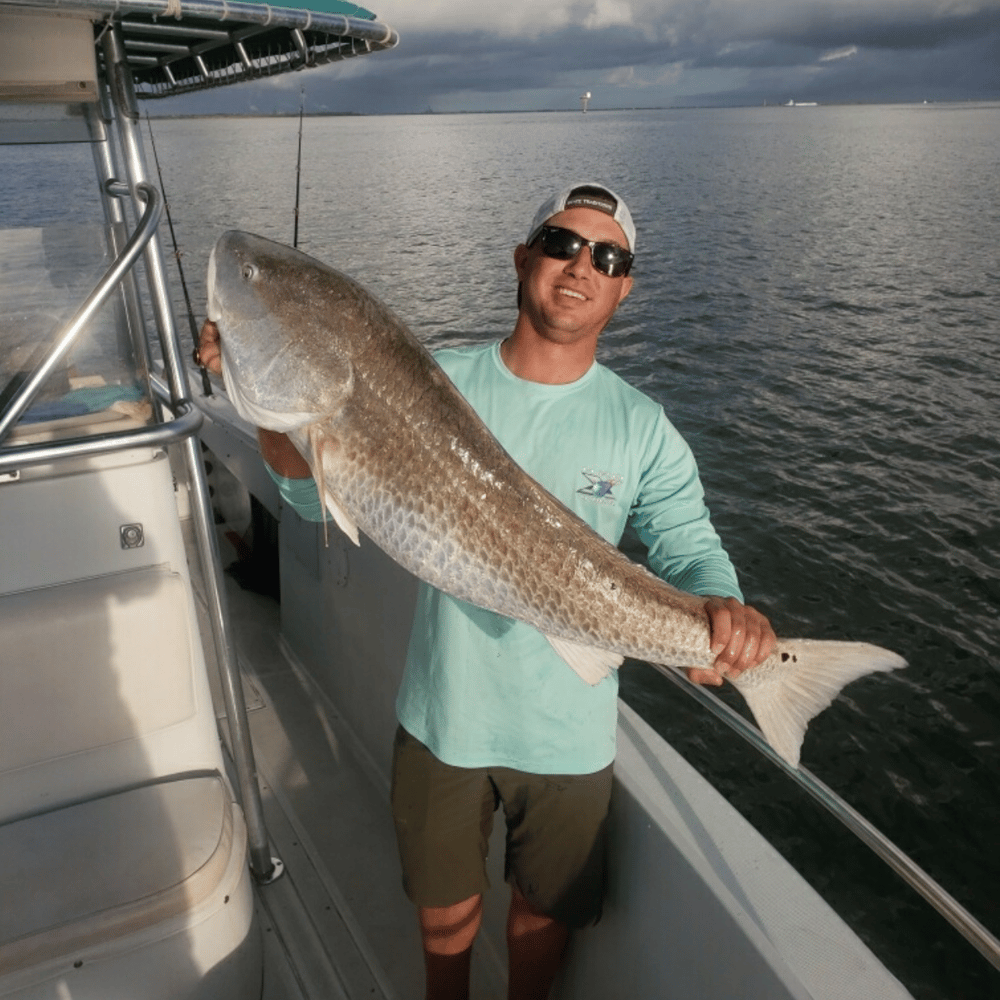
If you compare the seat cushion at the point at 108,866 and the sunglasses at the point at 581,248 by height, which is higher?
the sunglasses at the point at 581,248

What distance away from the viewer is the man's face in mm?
2494

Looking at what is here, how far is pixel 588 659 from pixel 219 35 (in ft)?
8.34

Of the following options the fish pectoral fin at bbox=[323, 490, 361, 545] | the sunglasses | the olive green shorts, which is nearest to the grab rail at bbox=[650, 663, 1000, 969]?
the olive green shorts

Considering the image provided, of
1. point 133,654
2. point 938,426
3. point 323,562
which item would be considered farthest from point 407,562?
point 938,426

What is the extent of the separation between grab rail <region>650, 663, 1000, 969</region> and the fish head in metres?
1.43

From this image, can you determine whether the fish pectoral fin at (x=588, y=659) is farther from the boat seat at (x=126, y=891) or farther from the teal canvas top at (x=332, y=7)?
the teal canvas top at (x=332, y=7)

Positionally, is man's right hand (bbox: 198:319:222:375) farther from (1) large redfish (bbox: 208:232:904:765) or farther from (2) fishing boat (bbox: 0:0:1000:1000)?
(2) fishing boat (bbox: 0:0:1000:1000)

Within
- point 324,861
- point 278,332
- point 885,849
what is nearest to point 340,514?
point 278,332

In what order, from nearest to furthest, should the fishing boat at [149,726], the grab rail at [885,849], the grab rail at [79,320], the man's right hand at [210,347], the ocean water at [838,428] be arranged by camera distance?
the grab rail at [885,849] < the grab rail at [79,320] < the fishing boat at [149,726] < the man's right hand at [210,347] < the ocean water at [838,428]

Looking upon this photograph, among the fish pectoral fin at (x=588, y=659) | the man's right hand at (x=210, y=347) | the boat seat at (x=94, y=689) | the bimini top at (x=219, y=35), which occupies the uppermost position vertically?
the bimini top at (x=219, y=35)

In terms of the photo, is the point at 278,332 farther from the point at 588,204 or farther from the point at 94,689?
the point at 94,689

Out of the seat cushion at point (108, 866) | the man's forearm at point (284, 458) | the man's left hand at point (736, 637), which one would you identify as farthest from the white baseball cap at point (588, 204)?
the seat cushion at point (108, 866)

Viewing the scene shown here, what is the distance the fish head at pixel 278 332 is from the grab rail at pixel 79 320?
0.72 ft

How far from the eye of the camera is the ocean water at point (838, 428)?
6.77 meters
